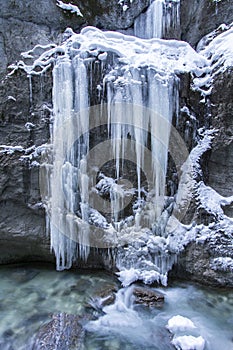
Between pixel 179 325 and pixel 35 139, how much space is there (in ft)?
14.2

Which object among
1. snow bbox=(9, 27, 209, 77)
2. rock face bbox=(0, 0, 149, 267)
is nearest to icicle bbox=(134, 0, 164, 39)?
snow bbox=(9, 27, 209, 77)

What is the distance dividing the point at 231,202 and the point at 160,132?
2111 millimetres

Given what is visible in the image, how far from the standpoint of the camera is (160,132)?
5.75 meters

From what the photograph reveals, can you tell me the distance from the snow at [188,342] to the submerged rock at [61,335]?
135 cm

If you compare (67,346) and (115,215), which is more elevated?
Answer: (115,215)

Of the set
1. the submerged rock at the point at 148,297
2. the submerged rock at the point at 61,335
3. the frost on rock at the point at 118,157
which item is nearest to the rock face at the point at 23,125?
the frost on rock at the point at 118,157

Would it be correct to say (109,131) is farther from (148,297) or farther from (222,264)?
(222,264)

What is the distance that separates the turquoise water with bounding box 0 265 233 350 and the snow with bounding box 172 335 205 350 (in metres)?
0.12

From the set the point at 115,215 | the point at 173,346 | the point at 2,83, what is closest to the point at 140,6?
the point at 2,83

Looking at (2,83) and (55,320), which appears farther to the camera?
(2,83)

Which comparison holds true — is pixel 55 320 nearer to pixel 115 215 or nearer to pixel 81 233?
pixel 81 233

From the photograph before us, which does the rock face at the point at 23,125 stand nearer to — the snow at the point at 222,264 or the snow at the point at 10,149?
the snow at the point at 10,149

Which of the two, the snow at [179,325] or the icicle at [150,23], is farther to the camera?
the icicle at [150,23]

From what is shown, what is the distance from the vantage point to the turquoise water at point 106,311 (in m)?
3.90
